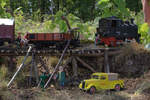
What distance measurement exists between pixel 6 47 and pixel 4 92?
3555 mm

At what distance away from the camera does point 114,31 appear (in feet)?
40.4

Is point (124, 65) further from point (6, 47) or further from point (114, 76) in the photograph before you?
point (6, 47)

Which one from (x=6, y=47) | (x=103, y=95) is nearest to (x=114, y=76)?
(x=103, y=95)

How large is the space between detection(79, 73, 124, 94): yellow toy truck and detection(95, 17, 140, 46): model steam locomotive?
267 cm

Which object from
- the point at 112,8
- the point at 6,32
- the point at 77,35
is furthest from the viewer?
the point at 112,8

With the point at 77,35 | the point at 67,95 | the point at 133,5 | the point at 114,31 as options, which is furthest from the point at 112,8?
the point at 133,5

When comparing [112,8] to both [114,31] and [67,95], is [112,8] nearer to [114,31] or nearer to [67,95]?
[114,31]

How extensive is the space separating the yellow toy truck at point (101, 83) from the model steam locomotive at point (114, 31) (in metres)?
2.67

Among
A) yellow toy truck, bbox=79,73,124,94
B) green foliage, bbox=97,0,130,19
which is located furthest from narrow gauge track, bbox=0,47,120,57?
green foliage, bbox=97,0,130,19

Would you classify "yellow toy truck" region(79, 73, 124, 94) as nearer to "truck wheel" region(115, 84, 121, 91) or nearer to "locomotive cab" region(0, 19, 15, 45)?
"truck wheel" region(115, 84, 121, 91)

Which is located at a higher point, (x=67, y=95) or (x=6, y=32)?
(x=6, y=32)

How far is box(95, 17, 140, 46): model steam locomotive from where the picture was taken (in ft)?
40.2

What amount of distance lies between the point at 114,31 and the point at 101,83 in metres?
3.42

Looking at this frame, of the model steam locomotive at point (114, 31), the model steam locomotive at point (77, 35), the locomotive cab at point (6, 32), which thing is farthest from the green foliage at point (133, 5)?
the locomotive cab at point (6, 32)
